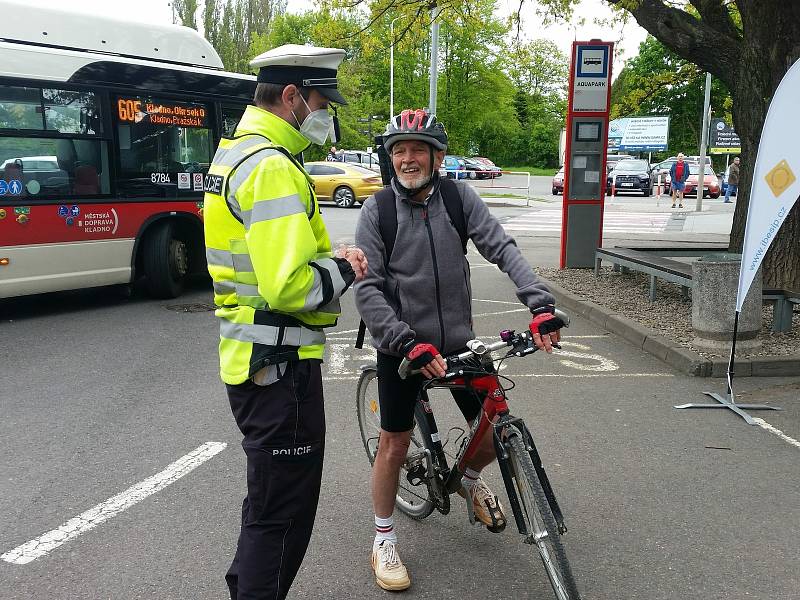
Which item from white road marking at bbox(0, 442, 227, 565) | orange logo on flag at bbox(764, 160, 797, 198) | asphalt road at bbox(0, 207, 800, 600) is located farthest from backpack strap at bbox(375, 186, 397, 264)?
orange logo on flag at bbox(764, 160, 797, 198)

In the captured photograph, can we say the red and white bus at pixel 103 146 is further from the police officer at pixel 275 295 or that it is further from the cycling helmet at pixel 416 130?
the police officer at pixel 275 295

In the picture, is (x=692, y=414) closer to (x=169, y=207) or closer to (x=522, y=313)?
(x=522, y=313)

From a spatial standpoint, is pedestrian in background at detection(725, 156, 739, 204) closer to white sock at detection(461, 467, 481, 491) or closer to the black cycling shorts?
white sock at detection(461, 467, 481, 491)

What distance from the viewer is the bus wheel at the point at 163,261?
1015 centimetres

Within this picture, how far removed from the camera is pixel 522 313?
9.70 metres

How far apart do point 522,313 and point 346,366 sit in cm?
320

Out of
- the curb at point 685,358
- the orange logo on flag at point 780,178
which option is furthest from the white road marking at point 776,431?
the orange logo on flag at point 780,178

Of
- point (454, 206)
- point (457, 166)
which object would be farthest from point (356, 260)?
point (457, 166)

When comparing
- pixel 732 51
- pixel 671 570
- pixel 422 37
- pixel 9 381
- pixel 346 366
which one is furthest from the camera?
pixel 422 37

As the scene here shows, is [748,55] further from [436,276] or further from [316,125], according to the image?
[316,125]

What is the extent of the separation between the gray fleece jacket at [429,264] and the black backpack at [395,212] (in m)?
0.02

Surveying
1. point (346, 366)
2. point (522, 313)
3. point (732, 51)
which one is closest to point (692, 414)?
point (346, 366)

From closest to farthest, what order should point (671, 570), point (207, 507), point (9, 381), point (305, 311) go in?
point (305, 311) < point (671, 570) < point (207, 507) < point (9, 381)

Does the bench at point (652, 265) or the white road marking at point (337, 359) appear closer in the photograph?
the white road marking at point (337, 359)
